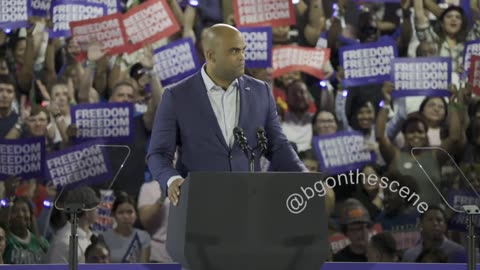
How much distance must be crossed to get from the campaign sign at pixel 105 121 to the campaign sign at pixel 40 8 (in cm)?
55

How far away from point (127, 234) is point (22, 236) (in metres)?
0.57

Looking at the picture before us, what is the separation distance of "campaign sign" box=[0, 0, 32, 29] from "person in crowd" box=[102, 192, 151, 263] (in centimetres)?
110

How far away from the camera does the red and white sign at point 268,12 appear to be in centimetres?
539

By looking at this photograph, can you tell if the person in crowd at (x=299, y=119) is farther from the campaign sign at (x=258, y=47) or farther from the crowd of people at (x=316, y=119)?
the campaign sign at (x=258, y=47)

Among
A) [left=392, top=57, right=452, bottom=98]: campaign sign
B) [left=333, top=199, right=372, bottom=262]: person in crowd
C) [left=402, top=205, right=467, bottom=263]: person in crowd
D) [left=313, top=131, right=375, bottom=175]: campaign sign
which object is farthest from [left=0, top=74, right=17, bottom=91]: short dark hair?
[left=402, top=205, right=467, bottom=263]: person in crowd

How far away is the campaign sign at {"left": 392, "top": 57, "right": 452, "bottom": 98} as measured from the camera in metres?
5.40

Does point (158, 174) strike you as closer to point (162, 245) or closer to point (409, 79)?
point (162, 245)

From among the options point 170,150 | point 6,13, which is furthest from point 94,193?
point 170,150

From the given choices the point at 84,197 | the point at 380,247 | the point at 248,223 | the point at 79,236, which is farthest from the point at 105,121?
the point at 248,223

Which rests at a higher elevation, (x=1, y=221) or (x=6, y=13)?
(x=6, y=13)

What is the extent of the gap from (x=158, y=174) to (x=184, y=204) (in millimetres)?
384

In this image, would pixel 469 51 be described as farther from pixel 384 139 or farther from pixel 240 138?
pixel 240 138

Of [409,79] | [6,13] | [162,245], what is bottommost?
[162,245]

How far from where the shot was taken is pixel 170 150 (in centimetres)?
331
